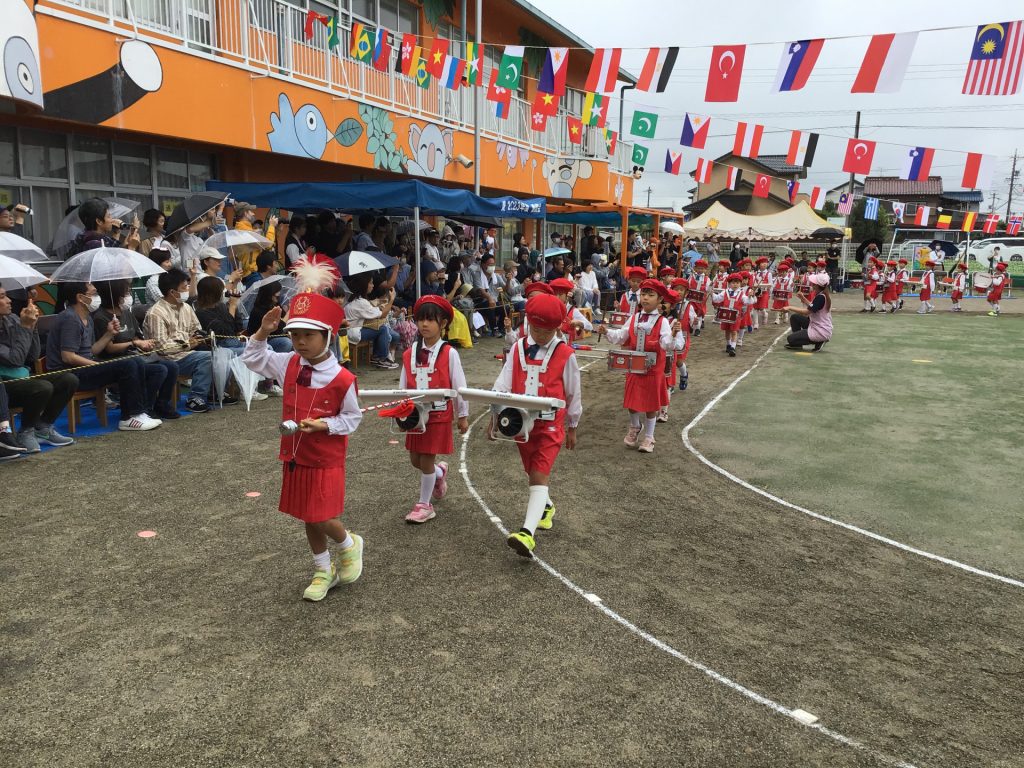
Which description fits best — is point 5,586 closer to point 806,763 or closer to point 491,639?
point 491,639

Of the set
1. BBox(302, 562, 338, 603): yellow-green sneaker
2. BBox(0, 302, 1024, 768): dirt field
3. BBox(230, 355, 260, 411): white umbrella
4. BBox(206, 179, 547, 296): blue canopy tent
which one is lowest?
BBox(0, 302, 1024, 768): dirt field

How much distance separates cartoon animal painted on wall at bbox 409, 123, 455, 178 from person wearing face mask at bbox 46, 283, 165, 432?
996 cm

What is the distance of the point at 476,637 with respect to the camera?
165 inches

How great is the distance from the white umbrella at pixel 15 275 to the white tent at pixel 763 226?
3530cm

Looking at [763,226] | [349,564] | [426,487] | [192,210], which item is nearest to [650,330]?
[426,487]

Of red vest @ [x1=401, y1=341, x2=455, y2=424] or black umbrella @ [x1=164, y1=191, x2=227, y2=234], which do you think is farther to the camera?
black umbrella @ [x1=164, y1=191, x2=227, y2=234]

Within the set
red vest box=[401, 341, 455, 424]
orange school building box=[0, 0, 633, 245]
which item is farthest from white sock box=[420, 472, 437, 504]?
orange school building box=[0, 0, 633, 245]

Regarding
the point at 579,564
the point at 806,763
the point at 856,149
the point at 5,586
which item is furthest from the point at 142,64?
the point at 856,149

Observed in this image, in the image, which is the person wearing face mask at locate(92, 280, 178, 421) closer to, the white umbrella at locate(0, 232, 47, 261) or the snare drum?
the white umbrella at locate(0, 232, 47, 261)

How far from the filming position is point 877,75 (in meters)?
10.7

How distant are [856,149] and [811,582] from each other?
509 inches

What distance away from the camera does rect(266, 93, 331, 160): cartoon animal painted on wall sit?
13.3 m

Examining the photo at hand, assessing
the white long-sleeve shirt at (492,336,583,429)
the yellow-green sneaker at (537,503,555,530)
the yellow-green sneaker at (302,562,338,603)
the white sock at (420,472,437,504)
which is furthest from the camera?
the white sock at (420,472,437,504)

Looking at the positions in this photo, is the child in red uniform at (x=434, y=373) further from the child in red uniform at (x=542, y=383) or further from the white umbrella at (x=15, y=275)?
Answer: the white umbrella at (x=15, y=275)
